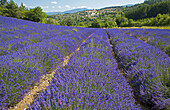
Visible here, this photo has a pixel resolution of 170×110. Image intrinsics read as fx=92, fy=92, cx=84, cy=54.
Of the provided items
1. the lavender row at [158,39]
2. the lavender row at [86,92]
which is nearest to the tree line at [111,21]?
the lavender row at [158,39]

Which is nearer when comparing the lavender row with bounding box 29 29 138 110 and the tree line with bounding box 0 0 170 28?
the lavender row with bounding box 29 29 138 110

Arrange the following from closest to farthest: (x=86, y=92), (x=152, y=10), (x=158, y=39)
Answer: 1. (x=86, y=92)
2. (x=158, y=39)
3. (x=152, y=10)

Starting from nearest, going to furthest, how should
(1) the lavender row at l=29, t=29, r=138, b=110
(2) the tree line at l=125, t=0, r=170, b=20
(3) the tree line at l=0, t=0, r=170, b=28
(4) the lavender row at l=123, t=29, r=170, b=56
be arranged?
1. (1) the lavender row at l=29, t=29, r=138, b=110
2. (4) the lavender row at l=123, t=29, r=170, b=56
3. (3) the tree line at l=0, t=0, r=170, b=28
4. (2) the tree line at l=125, t=0, r=170, b=20

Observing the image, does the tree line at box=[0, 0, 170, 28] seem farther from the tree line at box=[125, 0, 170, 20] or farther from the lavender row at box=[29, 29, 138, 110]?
the lavender row at box=[29, 29, 138, 110]

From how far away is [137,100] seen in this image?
211 centimetres

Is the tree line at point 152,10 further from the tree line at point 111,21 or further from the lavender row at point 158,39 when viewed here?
the lavender row at point 158,39

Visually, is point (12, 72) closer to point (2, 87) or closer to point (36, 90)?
point (2, 87)

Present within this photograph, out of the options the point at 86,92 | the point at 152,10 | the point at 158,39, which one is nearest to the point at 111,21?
the point at 152,10

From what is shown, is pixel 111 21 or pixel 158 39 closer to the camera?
pixel 158 39

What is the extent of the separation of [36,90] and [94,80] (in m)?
1.61

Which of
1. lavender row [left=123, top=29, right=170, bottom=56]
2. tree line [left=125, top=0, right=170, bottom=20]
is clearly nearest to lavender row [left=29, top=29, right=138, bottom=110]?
Answer: lavender row [left=123, top=29, right=170, bottom=56]

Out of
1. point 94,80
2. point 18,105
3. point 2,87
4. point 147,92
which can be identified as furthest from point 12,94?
point 147,92

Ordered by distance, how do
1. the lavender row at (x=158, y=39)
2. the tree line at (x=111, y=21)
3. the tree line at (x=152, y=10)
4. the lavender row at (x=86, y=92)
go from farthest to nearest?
the tree line at (x=152, y=10), the tree line at (x=111, y=21), the lavender row at (x=158, y=39), the lavender row at (x=86, y=92)

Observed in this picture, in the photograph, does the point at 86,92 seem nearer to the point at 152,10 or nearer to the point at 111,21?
the point at 111,21
